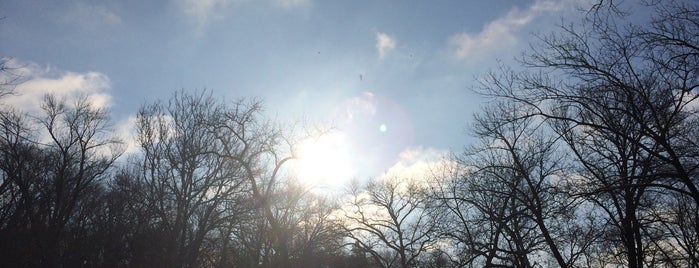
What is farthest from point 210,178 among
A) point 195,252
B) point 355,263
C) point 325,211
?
point 355,263

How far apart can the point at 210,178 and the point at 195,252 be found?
3.84 metres

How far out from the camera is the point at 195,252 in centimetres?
2006

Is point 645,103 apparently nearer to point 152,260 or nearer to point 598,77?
point 598,77

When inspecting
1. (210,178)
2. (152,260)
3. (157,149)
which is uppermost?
(157,149)

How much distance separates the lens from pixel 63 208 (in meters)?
22.1

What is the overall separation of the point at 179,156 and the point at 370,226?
1697cm

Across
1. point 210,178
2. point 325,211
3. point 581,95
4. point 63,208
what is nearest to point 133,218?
point 63,208

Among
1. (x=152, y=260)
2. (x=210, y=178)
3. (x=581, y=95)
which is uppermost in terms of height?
(x=210, y=178)

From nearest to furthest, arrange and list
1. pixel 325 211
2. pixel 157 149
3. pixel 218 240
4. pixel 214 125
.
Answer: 1. pixel 214 125
2. pixel 157 149
3. pixel 218 240
4. pixel 325 211

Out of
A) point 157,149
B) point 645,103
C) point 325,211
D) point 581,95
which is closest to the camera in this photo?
point 645,103

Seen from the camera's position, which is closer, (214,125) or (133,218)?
(214,125)

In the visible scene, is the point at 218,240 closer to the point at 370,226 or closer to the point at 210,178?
the point at 210,178

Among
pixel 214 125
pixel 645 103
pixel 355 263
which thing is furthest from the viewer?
pixel 355 263

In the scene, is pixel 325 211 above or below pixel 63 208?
above
